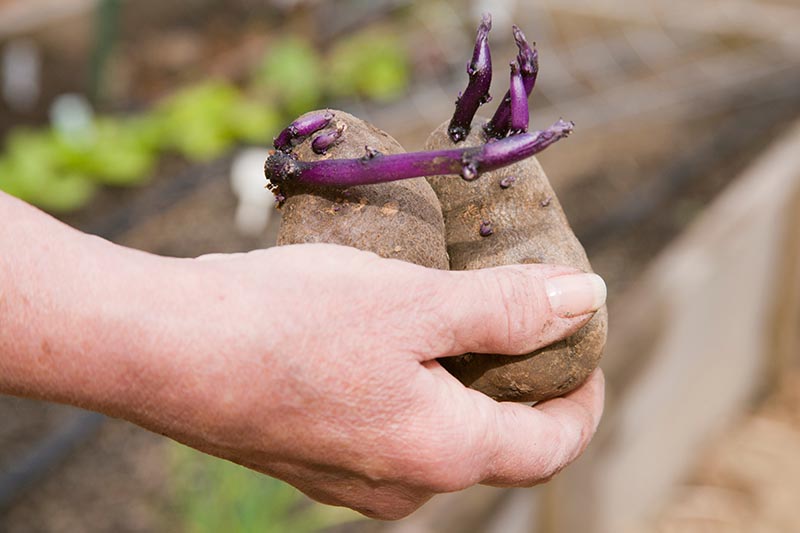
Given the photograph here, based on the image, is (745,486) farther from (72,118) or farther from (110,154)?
(72,118)

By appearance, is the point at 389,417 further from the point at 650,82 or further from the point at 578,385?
the point at 650,82

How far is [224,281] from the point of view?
0.99 metres

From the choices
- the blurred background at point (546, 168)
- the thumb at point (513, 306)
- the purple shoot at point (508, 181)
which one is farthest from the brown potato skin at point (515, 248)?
the blurred background at point (546, 168)

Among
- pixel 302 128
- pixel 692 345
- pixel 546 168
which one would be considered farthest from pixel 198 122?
pixel 302 128

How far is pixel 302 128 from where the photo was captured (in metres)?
1.18

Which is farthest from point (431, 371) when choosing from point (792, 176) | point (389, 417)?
point (792, 176)

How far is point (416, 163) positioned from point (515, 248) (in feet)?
0.79

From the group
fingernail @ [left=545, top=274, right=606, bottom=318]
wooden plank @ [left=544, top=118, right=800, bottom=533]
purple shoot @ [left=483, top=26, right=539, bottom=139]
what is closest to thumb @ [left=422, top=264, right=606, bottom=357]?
fingernail @ [left=545, top=274, right=606, bottom=318]

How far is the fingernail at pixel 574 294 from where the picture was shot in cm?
108

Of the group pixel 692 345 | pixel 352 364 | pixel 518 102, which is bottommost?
pixel 692 345

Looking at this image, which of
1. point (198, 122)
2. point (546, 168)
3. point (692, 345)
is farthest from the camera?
point (546, 168)

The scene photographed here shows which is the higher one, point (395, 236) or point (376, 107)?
point (395, 236)

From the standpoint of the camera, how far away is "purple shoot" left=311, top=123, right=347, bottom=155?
1168 millimetres

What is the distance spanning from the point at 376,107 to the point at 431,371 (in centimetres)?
328
